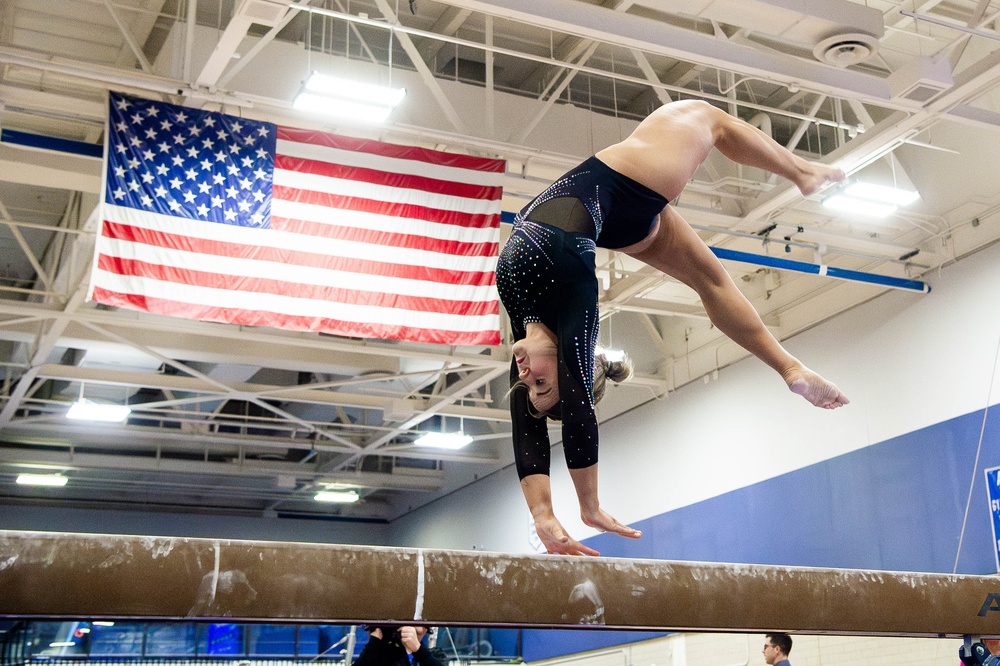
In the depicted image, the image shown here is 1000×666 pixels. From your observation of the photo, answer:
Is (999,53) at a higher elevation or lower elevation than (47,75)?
lower

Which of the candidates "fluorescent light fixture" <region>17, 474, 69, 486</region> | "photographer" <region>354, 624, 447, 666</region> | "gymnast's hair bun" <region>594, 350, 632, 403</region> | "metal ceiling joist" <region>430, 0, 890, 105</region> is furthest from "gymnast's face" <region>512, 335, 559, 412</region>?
"fluorescent light fixture" <region>17, 474, 69, 486</region>

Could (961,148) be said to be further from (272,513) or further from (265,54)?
(272,513)

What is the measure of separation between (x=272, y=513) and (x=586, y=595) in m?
22.2

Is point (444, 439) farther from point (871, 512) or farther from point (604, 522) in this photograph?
point (604, 522)

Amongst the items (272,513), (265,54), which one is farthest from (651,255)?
(272,513)

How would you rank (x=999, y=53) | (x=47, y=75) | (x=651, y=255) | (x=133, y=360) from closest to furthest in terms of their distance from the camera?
(x=651, y=255)
(x=999, y=53)
(x=47, y=75)
(x=133, y=360)

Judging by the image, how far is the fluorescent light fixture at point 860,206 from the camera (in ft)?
31.9

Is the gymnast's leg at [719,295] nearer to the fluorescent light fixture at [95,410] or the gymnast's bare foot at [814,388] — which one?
the gymnast's bare foot at [814,388]

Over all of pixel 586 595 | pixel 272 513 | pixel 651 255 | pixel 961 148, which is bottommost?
pixel 586 595

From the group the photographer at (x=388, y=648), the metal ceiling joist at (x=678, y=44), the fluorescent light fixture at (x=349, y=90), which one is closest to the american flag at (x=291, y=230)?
the fluorescent light fixture at (x=349, y=90)

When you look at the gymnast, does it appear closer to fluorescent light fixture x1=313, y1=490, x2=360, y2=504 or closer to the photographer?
the photographer

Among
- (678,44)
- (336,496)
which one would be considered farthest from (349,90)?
(336,496)

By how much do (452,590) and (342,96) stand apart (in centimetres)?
601

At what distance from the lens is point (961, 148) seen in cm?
1060
